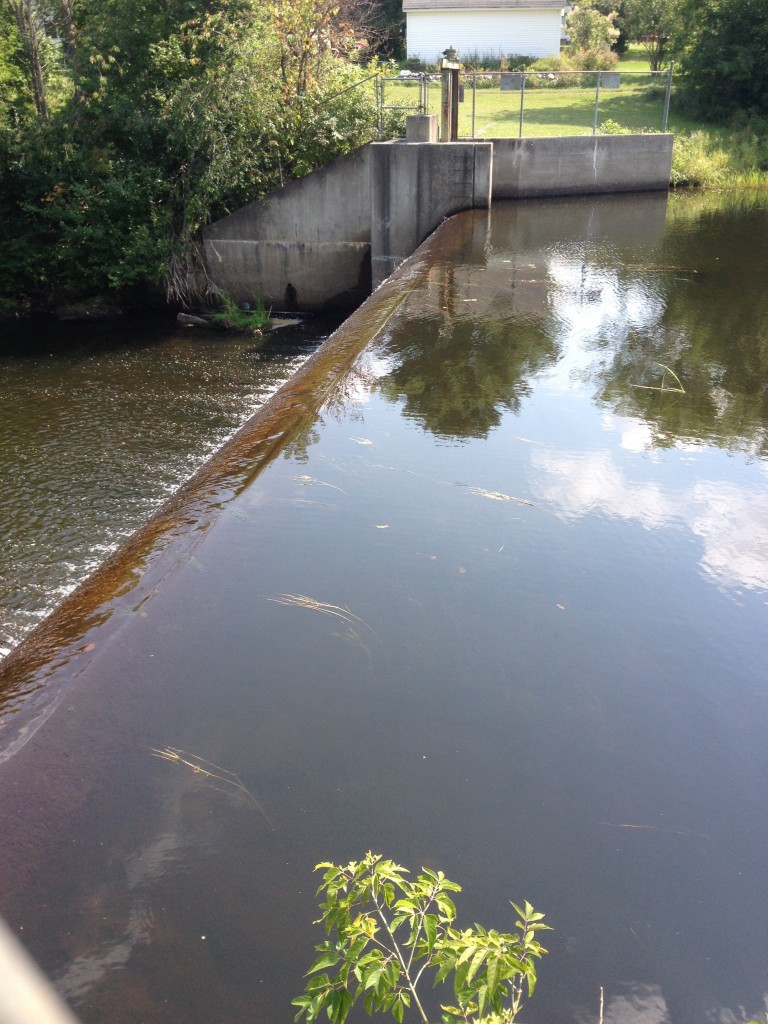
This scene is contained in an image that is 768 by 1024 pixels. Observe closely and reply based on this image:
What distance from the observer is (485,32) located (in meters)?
40.3

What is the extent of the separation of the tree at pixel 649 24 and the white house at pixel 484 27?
323 cm

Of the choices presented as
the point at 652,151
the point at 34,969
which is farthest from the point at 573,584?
the point at 652,151

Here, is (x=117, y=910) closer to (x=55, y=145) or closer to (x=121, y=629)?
(x=121, y=629)

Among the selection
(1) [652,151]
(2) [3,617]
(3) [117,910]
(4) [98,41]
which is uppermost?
(4) [98,41]

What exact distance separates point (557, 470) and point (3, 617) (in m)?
4.32

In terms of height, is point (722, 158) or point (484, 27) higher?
point (484, 27)

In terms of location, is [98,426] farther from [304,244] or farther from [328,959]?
[328,959]

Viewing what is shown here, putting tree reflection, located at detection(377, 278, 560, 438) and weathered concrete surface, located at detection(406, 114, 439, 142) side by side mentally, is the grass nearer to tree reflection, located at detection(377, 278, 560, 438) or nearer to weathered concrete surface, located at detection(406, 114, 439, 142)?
weathered concrete surface, located at detection(406, 114, 439, 142)

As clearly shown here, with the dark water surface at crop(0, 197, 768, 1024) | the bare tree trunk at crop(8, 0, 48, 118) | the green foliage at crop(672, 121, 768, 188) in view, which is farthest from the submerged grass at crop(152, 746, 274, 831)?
the green foliage at crop(672, 121, 768, 188)

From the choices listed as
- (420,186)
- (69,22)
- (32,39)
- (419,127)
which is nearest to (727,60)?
(419,127)

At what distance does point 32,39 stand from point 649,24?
3099 cm

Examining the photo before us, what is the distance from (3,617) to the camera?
22.9ft

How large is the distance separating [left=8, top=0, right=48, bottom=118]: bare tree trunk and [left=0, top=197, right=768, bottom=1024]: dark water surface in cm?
1384

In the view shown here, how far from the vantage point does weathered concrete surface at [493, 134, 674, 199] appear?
17781 mm
